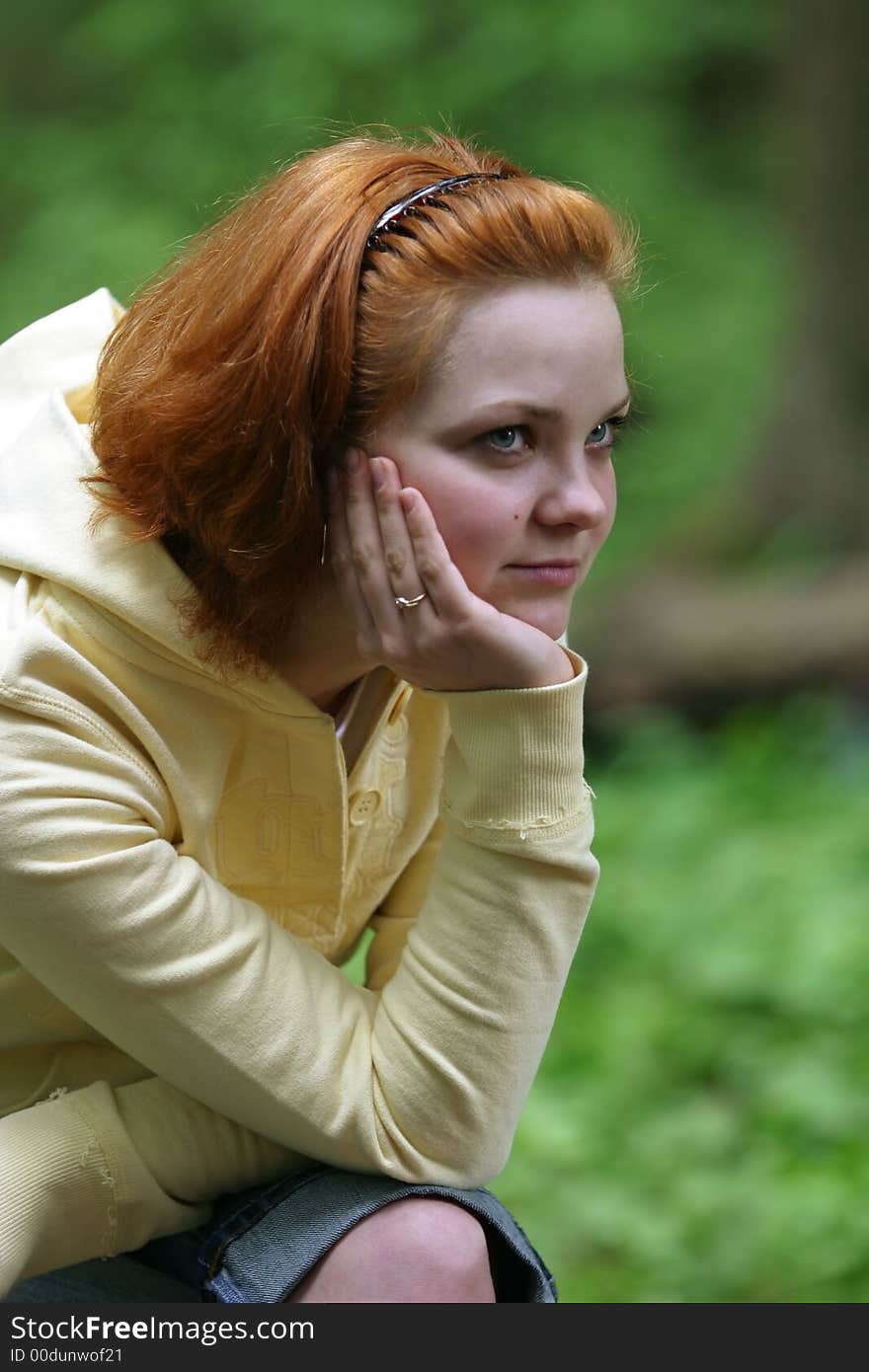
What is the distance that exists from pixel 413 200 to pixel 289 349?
19cm

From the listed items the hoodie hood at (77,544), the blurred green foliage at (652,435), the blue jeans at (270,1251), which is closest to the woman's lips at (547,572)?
the hoodie hood at (77,544)

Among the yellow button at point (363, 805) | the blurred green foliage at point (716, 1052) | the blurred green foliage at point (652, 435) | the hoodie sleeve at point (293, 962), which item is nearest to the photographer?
the hoodie sleeve at point (293, 962)

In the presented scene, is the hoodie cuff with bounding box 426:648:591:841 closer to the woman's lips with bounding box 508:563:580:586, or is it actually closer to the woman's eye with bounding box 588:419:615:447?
the woman's lips with bounding box 508:563:580:586

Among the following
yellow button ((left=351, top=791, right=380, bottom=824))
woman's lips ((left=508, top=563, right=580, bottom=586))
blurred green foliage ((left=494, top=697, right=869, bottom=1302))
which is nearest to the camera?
woman's lips ((left=508, top=563, right=580, bottom=586))

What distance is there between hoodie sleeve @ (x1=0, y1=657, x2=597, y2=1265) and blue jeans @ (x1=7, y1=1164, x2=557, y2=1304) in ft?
0.10

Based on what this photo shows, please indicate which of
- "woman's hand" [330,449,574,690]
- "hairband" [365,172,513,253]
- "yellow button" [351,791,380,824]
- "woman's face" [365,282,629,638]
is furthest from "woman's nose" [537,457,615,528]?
"yellow button" [351,791,380,824]

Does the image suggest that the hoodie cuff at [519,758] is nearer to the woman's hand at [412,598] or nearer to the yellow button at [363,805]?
the woman's hand at [412,598]

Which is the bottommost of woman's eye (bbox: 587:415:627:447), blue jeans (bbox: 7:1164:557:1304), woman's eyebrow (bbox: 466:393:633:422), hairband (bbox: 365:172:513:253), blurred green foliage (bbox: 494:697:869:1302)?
blurred green foliage (bbox: 494:697:869:1302)

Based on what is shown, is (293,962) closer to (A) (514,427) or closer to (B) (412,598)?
(B) (412,598)

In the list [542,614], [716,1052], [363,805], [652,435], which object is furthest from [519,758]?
[652,435]

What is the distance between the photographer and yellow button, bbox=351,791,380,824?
73.0 inches

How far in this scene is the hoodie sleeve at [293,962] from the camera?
1558 millimetres

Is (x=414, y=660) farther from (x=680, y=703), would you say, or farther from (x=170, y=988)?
(x=680, y=703)

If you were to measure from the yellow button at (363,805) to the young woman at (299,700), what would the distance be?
0.29 ft
